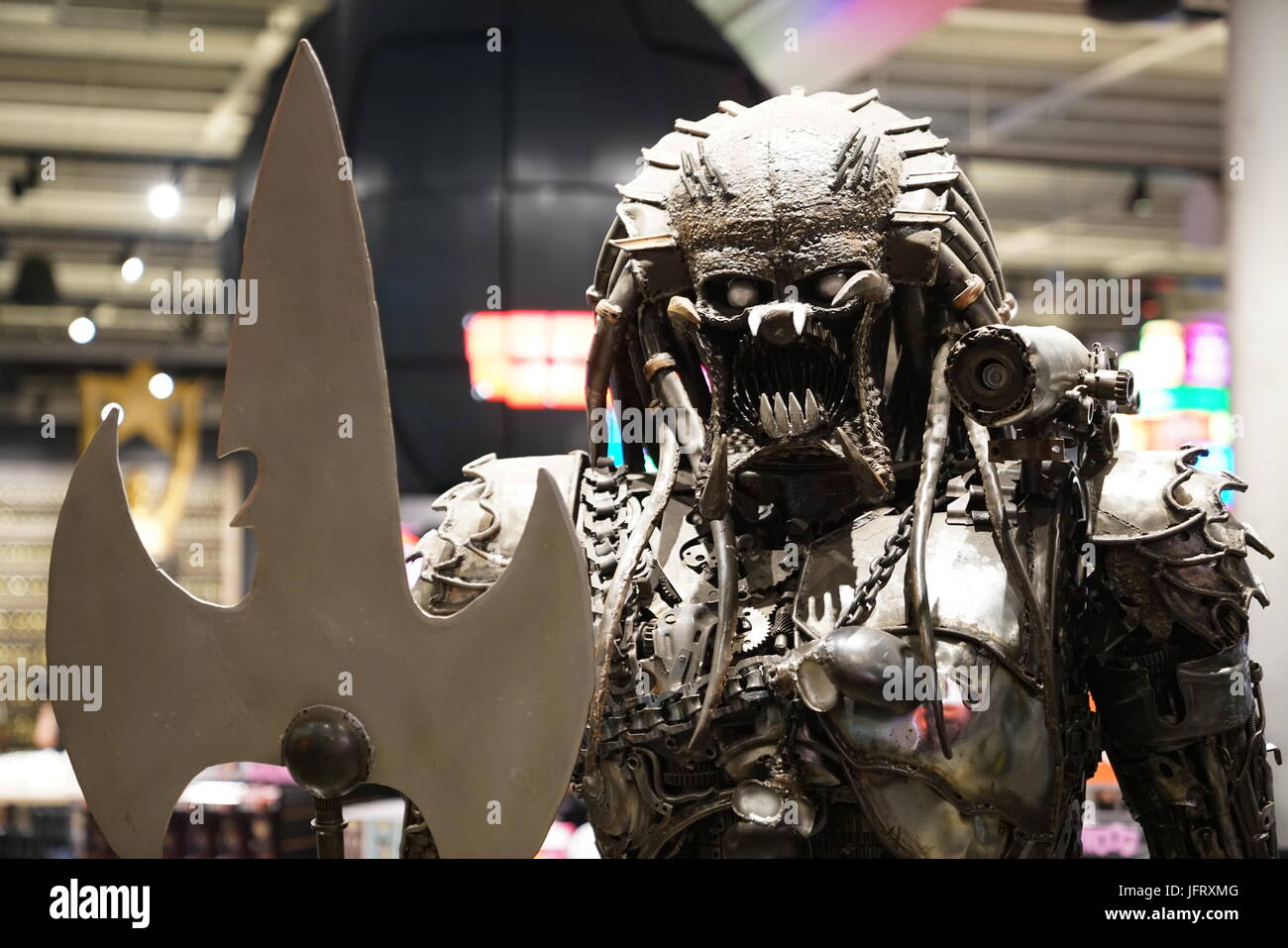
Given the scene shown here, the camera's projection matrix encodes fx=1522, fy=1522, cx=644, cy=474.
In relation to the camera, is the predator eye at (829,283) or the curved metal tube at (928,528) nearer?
the curved metal tube at (928,528)

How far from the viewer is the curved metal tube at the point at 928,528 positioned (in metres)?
2.15

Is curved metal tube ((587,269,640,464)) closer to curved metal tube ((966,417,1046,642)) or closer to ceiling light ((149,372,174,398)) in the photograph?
curved metal tube ((966,417,1046,642))

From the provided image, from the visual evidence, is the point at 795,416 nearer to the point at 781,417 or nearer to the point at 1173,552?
the point at 781,417

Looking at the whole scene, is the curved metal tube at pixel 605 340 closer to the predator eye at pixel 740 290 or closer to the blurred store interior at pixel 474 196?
the predator eye at pixel 740 290

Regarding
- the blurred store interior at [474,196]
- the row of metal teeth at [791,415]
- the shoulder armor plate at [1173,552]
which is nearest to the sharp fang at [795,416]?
the row of metal teeth at [791,415]

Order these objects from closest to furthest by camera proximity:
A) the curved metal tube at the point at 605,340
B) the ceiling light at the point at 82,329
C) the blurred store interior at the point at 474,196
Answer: the curved metal tube at the point at 605,340, the blurred store interior at the point at 474,196, the ceiling light at the point at 82,329

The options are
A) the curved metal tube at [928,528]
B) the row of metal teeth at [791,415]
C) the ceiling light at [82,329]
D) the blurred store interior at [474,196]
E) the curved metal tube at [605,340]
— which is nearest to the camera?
the curved metal tube at [928,528]

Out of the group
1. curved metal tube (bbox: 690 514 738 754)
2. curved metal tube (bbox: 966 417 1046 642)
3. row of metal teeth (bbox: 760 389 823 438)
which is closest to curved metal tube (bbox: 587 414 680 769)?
curved metal tube (bbox: 690 514 738 754)

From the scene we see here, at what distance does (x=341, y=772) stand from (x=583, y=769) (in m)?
0.66

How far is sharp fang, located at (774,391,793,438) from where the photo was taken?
7.49ft

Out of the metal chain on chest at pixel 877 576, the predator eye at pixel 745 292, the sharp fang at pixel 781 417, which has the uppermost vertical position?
the predator eye at pixel 745 292

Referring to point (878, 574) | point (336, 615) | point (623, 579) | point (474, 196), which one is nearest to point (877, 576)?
point (878, 574)
